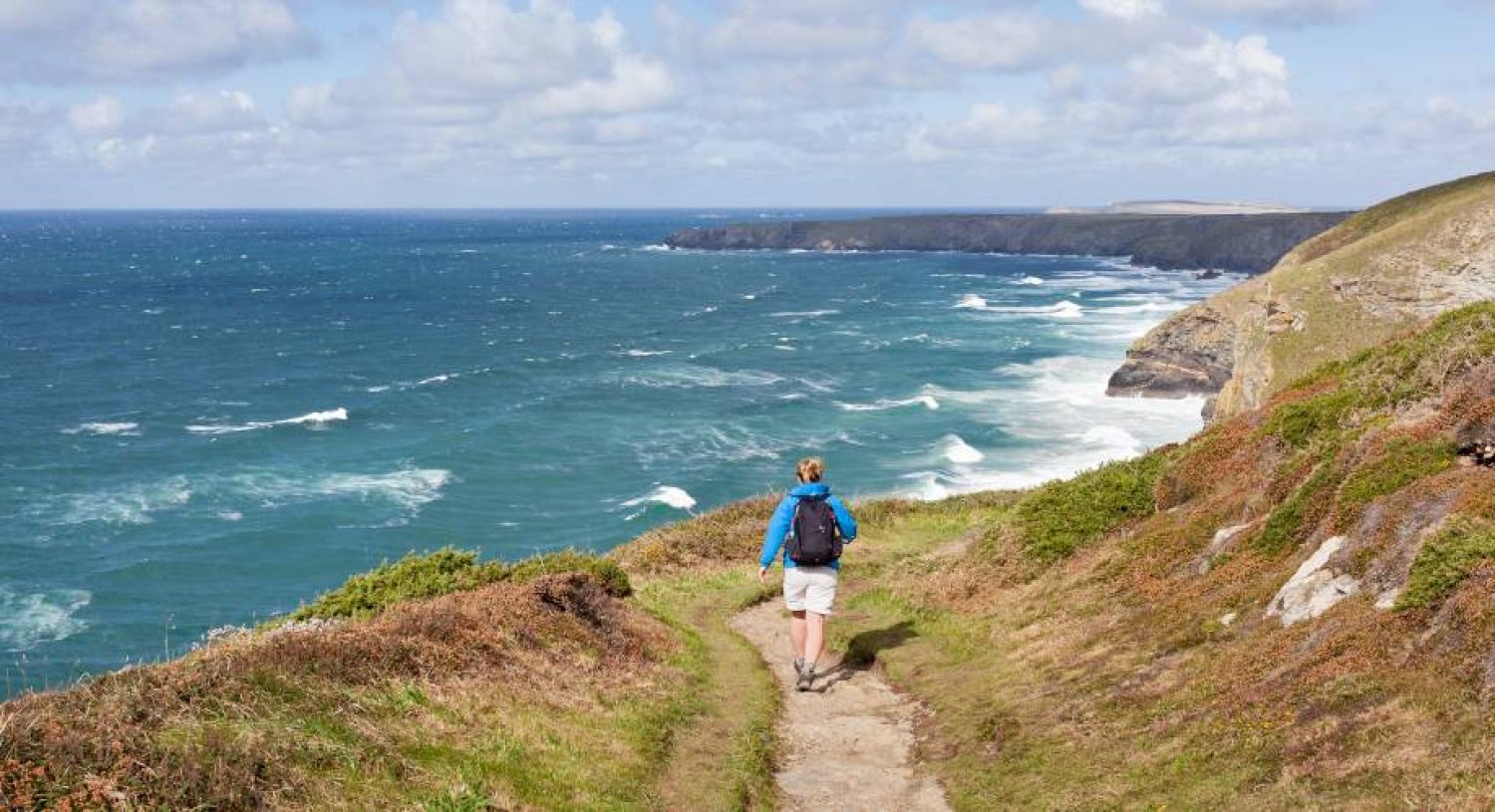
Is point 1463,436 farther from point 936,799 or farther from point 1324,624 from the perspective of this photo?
point 936,799

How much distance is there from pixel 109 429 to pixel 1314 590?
3086 inches

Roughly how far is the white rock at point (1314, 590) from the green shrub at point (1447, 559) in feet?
3.54

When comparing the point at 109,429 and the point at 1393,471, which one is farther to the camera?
the point at 109,429

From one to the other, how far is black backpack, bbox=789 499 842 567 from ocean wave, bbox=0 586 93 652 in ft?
127

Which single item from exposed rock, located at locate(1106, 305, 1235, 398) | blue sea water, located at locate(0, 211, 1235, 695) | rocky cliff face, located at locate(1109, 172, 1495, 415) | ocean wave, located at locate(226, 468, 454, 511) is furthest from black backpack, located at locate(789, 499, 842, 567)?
exposed rock, located at locate(1106, 305, 1235, 398)

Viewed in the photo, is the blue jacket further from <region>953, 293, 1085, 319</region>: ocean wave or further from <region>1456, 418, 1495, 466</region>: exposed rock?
<region>953, 293, 1085, 319</region>: ocean wave

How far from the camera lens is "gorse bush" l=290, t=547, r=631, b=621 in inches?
714

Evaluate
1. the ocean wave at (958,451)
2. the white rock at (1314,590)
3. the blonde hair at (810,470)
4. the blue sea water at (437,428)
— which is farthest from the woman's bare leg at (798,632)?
the ocean wave at (958,451)

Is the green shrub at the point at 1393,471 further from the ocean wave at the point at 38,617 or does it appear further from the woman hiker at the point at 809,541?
the ocean wave at the point at 38,617

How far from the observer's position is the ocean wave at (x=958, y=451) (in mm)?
63719

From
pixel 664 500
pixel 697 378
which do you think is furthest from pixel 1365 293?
pixel 697 378

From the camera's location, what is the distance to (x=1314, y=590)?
12.1m

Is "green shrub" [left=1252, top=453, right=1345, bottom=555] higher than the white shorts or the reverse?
higher

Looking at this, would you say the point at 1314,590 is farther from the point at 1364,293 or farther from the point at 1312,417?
the point at 1364,293
